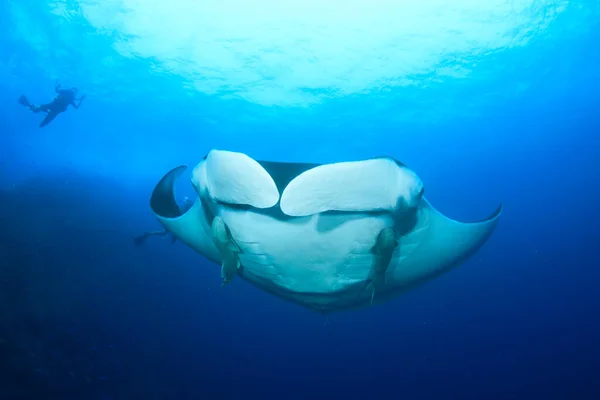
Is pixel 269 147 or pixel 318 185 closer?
pixel 318 185

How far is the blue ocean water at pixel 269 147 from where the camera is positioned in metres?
12.3

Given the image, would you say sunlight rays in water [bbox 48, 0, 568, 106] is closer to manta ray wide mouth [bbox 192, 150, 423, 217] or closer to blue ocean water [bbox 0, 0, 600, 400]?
blue ocean water [bbox 0, 0, 600, 400]

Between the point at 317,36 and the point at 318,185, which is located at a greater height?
the point at 317,36

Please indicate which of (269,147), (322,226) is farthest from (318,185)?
(269,147)

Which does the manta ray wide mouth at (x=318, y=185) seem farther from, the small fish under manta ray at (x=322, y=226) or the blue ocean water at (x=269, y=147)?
the blue ocean water at (x=269, y=147)

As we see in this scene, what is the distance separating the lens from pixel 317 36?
14.2 m

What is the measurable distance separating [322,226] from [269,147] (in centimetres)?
2580

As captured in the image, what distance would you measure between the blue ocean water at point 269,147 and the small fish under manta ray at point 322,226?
9133mm

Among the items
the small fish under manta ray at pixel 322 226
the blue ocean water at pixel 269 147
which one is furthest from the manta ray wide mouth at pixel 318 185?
the blue ocean water at pixel 269 147

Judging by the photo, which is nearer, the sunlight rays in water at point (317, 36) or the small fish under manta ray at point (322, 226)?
the small fish under manta ray at point (322, 226)

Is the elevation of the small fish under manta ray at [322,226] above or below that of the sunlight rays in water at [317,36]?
below

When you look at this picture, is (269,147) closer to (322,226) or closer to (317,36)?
(317,36)

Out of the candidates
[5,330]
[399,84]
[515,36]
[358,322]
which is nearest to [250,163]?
[5,330]

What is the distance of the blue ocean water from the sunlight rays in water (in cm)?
9
